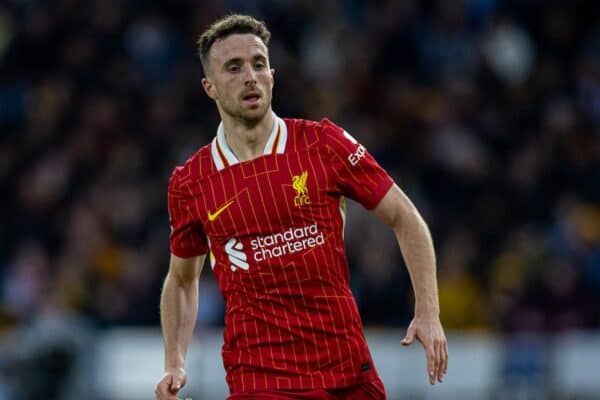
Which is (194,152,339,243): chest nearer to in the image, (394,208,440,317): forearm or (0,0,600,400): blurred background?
(394,208,440,317): forearm

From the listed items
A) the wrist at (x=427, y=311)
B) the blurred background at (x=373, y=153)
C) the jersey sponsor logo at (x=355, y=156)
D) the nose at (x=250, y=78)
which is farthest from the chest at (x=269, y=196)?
the blurred background at (x=373, y=153)

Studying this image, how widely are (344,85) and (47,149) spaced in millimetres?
3303

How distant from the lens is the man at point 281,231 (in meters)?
5.92

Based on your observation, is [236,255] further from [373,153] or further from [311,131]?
[373,153]

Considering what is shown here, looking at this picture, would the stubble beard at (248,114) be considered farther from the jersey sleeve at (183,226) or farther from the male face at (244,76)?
the jersey sleeve at (183,226)

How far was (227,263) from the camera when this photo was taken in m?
6.07

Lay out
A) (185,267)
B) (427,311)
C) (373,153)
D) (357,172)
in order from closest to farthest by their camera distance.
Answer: (427,311) → (357,172) → (185,267) → (373,153)

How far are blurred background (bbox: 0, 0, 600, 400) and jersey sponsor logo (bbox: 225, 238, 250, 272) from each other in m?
6.01

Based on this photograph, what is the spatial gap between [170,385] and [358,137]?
7.99 meters

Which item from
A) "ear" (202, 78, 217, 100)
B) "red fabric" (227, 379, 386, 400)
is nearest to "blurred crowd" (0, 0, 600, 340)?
"red fabric" (227, 379, 386, 400)

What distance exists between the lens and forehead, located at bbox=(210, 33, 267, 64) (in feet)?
19.8

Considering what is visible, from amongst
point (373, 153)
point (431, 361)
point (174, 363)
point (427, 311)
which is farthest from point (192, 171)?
point (373, 153)

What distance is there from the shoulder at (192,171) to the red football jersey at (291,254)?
1.7 inches

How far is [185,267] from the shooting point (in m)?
6.36
